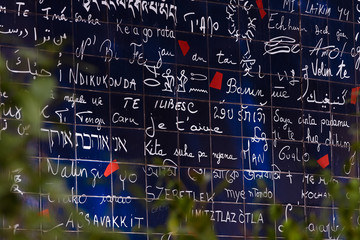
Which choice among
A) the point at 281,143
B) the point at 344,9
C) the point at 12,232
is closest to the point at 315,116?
the point at 281,143

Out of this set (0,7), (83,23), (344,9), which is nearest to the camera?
(0,7)

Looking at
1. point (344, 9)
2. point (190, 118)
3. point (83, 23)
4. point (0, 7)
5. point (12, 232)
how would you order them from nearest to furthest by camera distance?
point (12, 232), point (0, 7), point (83, 23), point (190, 118), point (344, 9)

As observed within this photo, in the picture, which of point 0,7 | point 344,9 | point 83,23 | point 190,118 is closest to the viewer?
point 0,7

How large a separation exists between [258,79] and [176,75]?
0.54 meters

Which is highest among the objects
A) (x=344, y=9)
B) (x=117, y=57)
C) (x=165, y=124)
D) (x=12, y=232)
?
(x=344, y=9)

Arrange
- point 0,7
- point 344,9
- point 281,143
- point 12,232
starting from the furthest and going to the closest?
1. point 344,9
2. point 281,143
3. point 0,7
4. point 12,232

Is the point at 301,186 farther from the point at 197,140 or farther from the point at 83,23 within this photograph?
the point at 83,23

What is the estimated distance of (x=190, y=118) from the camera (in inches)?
194

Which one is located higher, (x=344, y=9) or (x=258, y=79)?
(x=344, y=9)

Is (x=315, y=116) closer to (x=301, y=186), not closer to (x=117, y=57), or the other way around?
(x=301, y=186)

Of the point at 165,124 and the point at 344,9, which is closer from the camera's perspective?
the point at 165,124

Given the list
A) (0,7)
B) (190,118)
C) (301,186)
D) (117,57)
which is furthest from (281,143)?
(0,7)

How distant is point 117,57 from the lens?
470 centimetres

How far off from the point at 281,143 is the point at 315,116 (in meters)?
0.30
